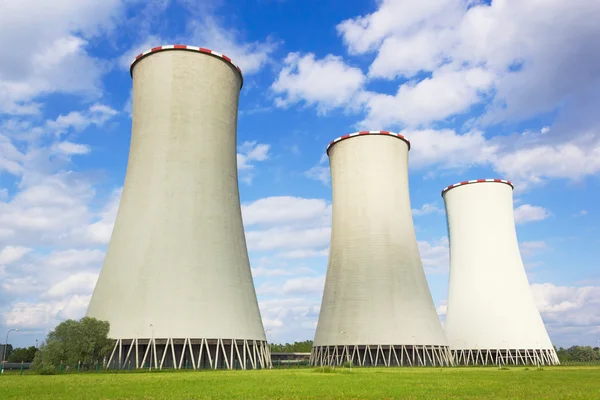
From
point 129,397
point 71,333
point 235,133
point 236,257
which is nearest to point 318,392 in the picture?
point 129,397

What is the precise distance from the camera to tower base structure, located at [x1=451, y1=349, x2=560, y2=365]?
43.6 meters

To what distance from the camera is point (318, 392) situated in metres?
13.1

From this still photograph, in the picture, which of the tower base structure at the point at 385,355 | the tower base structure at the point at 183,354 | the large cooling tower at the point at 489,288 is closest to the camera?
the tower base structure at the point at 183,354

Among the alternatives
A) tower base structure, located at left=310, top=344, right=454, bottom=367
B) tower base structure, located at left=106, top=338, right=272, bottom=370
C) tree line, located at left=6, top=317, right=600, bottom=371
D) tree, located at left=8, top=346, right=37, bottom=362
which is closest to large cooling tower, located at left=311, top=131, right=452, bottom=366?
tower base structure, located at left=310, top=344, right=454, bottom=367

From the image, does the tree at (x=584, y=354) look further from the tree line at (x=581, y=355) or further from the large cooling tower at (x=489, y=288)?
the large cooling tower at (x=489, y=288)

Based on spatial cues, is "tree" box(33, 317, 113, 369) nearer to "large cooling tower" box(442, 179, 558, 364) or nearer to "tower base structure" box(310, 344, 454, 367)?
"tower base structure" box(310, 344, 454, 367)

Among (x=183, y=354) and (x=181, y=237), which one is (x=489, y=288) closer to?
(x=183, y=354)

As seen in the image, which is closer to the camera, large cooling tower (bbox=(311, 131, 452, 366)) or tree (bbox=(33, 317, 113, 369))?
tree (bbox=(33, 317, 113, 369))

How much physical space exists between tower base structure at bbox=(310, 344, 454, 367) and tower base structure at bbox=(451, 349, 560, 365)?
7.87 metres

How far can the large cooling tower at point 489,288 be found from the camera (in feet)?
139

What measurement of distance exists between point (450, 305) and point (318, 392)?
34.7 m

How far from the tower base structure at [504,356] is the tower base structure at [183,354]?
940 inches

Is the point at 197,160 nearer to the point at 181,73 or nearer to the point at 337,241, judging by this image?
the point at 181,73

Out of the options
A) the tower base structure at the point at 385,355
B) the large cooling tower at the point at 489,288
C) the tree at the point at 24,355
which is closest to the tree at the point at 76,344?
the tower base structure at the point at 385,355
